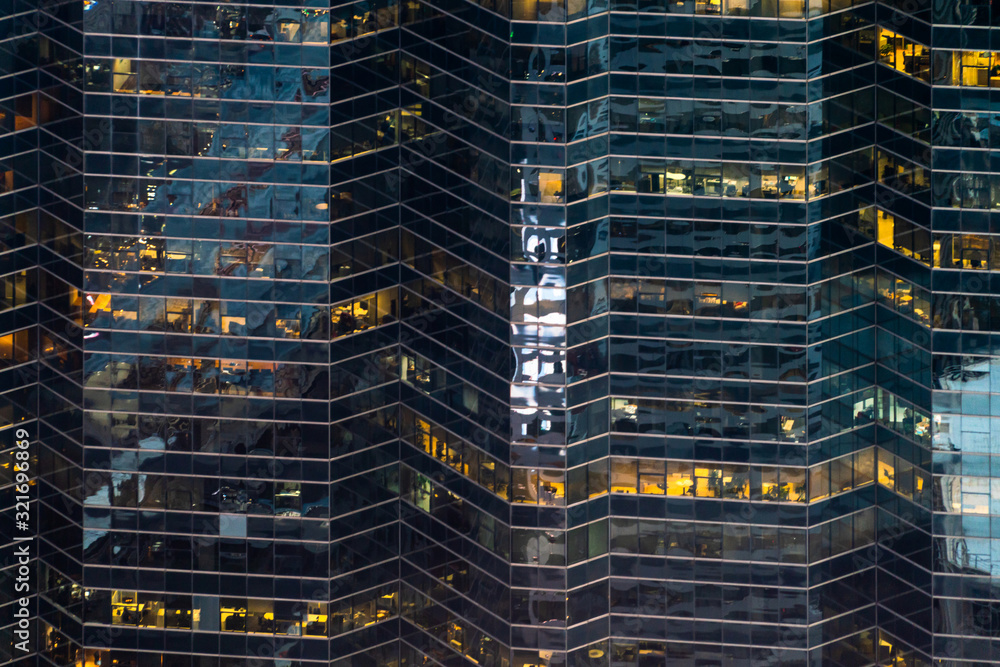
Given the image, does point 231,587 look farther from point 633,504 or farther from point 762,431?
point 762,431

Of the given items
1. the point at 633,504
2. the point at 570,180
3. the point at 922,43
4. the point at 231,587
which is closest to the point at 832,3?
the point at 922,43

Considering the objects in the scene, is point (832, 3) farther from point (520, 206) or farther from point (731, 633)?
point (731, 633)

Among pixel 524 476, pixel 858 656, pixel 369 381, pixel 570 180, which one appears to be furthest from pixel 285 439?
pixel 858 656

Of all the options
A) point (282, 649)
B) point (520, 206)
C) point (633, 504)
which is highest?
point (520, 206)

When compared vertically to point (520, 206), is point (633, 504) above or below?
below

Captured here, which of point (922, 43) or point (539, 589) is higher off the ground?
point (922, 43)

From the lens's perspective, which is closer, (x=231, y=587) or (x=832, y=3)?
(x=832, y=3)
